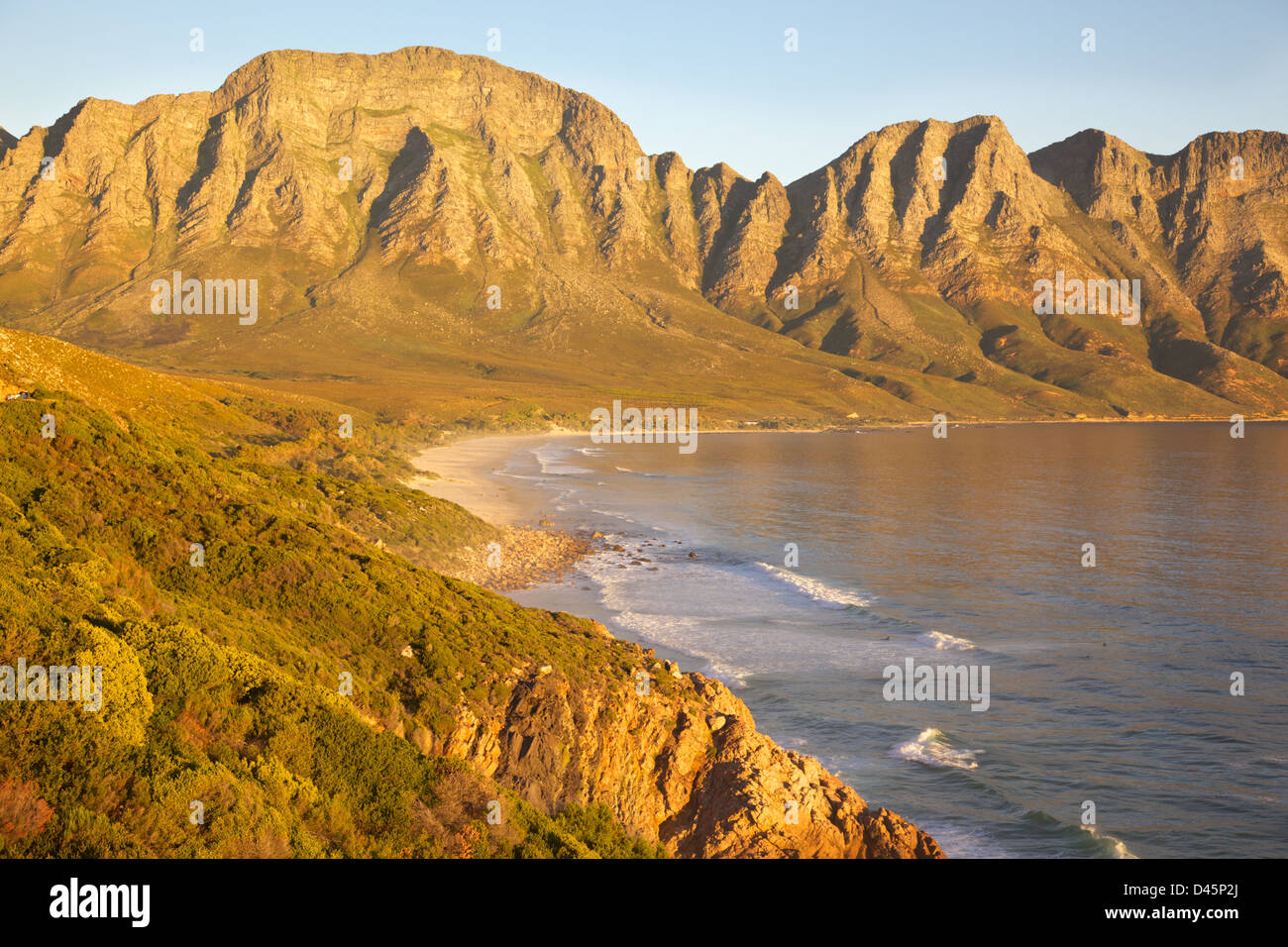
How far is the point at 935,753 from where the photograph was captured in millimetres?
25422

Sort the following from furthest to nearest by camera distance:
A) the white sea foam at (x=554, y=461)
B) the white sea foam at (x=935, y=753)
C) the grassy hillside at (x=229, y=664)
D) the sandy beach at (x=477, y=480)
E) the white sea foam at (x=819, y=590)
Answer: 1. the white sea foam at (x=554, y=461)
2. the sandy beach at (x=477, y=480)
3. the white sea foam at (x=819, y=590)
4. the white sea foam at (x=935, y=753)
5. the grassy hillside at (x=229, y=664)

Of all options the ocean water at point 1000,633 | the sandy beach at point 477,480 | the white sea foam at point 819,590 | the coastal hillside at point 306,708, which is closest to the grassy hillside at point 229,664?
the coastal hillside at point 306,708

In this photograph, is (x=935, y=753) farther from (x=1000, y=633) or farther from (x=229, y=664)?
(x=229, y=664)

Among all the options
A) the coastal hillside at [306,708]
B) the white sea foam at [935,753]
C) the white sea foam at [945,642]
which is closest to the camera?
the coastal hillside at [306,708]

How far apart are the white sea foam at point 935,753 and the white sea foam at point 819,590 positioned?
1630cm

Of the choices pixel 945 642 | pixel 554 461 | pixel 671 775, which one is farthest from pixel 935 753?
pixel 554 461

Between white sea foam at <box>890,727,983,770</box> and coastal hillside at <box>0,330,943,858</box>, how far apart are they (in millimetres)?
6425

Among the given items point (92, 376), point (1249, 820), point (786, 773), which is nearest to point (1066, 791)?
point (1249, 820)

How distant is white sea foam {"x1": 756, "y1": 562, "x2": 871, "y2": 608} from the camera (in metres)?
43.3

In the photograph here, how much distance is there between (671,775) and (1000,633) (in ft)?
79.2

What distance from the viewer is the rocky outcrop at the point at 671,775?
1758cm

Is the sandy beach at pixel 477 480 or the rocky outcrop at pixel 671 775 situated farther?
the sandy beach at pixel 477 480

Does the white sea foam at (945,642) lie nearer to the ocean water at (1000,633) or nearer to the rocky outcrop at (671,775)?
the ocean water at (1000,633)
